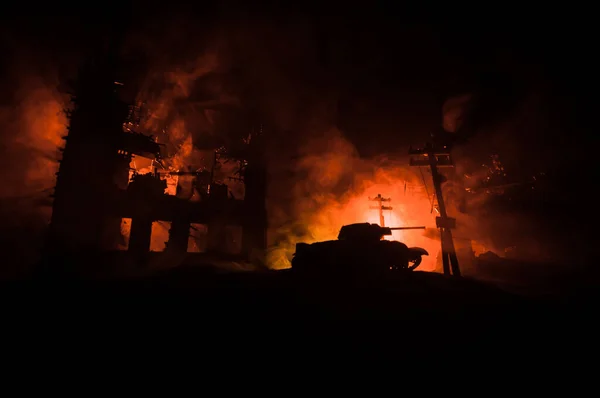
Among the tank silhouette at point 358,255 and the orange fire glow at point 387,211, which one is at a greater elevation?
the orange fire glow at point 387,211

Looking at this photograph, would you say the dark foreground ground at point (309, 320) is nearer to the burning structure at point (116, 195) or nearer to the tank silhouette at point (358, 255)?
the tank silhouette at point (358, 255)

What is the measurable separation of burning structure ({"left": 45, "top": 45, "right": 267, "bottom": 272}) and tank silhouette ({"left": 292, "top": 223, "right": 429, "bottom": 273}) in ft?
34.7

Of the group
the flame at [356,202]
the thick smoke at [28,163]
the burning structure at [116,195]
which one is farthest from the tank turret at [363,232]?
the thick smoke at [28,163]

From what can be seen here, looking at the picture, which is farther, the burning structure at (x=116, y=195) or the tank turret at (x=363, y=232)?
the burning structure at (x=116, y=195)

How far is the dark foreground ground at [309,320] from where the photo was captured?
5738 mm

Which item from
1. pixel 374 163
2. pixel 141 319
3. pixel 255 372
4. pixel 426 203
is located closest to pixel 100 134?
pixel 141 319

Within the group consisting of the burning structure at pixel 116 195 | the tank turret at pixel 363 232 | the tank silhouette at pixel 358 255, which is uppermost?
the burning structure at pixel 116 195

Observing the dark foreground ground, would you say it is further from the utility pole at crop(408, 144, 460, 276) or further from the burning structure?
the burning structure

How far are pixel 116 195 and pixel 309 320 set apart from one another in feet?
58.7

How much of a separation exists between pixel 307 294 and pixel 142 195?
16.0 meters

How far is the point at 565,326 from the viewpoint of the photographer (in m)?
7.13

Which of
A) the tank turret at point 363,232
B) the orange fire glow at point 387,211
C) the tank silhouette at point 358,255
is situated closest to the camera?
the tank silhouette at point 358,255

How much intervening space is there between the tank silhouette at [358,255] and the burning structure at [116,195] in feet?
34.7

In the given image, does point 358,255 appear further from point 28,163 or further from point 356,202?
point 28,163
